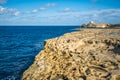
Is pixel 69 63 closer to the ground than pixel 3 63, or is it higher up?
higher up

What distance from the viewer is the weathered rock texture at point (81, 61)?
1428cm

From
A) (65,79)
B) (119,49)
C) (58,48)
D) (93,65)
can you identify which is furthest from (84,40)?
(65,79)

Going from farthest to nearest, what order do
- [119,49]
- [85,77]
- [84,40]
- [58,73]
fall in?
[84,40]
[119,49]
[58,73]
[85,77]

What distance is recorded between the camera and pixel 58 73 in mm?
16594

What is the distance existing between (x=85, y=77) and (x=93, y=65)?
7.40 feet

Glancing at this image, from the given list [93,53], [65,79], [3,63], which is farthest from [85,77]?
[3,63]

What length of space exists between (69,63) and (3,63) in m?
16.2

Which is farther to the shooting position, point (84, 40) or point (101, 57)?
point (84, 40)

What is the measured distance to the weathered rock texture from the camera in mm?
14281

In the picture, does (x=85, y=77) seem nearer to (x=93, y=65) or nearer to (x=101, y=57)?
(x=93, y=65)

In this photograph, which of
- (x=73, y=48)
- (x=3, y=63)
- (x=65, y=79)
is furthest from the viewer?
(x=3, y=63)

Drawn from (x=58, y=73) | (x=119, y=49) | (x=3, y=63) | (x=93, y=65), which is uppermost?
(x=119, y=49)

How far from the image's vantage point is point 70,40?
23016mm

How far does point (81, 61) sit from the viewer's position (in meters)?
17.1
